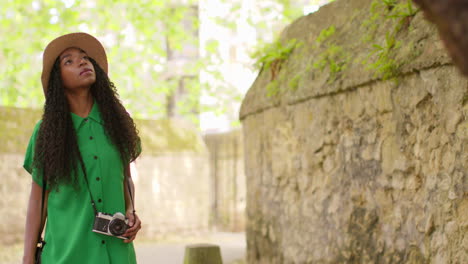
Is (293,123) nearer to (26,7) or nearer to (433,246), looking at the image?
(433,246)

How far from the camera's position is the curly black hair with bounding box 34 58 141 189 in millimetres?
2584

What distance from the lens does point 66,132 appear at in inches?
105

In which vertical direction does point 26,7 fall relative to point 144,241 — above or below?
above

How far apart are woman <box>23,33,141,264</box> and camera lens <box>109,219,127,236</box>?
0.03 metres

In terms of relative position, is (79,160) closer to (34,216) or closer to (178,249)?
(34,216)

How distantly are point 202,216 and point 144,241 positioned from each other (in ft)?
4.84

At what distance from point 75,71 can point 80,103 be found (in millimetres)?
151

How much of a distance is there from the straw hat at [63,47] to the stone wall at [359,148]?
1.79 meters

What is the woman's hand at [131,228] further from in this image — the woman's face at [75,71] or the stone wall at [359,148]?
the stone wall at [359,148]

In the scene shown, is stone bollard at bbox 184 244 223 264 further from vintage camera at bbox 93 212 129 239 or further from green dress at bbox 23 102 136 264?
vintage camera at bbox 93 212 129 239

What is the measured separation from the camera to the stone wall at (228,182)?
13891mm

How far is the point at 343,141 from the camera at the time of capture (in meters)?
4.33

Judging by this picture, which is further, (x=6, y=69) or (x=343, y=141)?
(x=6, y=69)

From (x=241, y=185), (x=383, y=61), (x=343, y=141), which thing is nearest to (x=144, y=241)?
(x=241, y=185)
